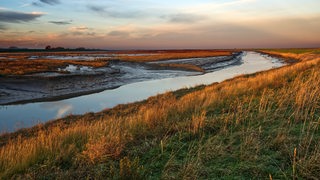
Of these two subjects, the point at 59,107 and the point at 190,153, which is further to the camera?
the point at 59,107

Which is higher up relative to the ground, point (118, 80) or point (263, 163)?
point (263, 163)

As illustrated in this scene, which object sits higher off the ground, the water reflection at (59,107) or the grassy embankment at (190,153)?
the grassy embankment at (190,153)

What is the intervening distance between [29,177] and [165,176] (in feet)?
6.97

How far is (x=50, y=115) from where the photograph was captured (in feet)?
52.8

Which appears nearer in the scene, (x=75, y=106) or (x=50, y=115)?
(x=50, y=115)

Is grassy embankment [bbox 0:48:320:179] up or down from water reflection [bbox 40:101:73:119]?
up

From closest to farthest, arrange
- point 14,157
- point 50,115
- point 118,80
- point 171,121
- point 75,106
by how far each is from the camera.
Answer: point 14,157 < point 171,121 < point 50,115 < point 75,106 < point 118,80

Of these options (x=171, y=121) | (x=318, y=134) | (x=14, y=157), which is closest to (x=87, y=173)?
(x=14, y=157)

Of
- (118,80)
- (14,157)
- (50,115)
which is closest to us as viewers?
(14,157)

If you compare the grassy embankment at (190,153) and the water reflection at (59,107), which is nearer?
the grassy embankment at (190,153)

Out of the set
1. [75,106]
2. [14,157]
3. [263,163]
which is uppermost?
[263,163]

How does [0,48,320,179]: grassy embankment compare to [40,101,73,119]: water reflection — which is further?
[40,101,73,119]: water reflection

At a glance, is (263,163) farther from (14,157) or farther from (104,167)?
(14,157)

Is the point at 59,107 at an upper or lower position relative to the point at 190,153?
lower
